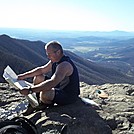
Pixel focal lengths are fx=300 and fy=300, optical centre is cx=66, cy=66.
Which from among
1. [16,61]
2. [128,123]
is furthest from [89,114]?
[16,61]

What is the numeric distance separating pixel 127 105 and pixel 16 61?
115 feet

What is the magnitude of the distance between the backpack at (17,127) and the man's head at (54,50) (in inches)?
76.0

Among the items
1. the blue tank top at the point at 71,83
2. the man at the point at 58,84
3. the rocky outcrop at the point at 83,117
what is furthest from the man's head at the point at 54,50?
the rocky outcrop at the point at 83,117

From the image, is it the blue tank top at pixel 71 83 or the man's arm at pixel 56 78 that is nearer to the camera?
the man's arm at pixel 56 78

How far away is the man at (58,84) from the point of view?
21.3 ft

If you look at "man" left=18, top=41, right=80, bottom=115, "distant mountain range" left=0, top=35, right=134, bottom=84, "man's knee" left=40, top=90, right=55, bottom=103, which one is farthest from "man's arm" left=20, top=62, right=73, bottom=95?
"distant mountain range" left=0, top=35, right=134, bottom=84

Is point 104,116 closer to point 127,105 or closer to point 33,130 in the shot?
point 127,105

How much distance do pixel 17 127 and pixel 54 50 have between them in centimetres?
230

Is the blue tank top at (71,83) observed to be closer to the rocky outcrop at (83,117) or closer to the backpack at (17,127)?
the rocky outcrop at (83,117)

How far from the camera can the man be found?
650cm

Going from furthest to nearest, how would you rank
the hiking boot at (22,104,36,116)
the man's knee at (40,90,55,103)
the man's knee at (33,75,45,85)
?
the man's knee at (33,75,45,85), the hiking boot at (22,104,36,116), the man's knee at (40,90,55,103)

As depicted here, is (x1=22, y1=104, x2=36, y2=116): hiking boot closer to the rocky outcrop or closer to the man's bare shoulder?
the rocky outcrop

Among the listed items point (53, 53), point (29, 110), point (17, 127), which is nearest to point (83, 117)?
point (29, 110)

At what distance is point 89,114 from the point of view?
6.71m
